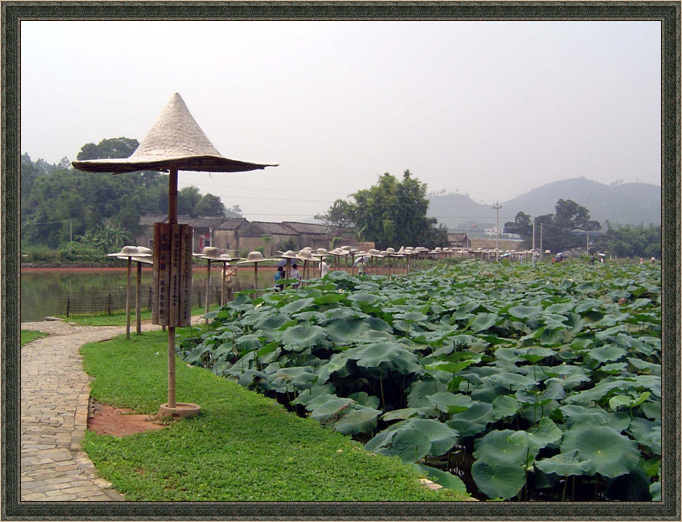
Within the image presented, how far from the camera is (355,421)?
464 cm

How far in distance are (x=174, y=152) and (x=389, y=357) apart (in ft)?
7.92

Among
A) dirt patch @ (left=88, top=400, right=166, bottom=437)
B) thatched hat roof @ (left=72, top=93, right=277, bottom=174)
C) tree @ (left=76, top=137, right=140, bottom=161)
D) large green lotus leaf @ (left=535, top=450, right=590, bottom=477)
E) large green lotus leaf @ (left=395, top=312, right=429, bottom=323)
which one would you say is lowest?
dirt patch @ (left=88, top=400, right=166, bottom=437)

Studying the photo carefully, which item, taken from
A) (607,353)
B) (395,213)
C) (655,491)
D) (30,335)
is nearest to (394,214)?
(395,213)

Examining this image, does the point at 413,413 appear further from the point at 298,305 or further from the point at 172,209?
the point at 298,305

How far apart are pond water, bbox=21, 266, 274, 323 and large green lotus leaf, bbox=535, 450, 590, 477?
43.5 ft

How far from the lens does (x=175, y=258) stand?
486 cm

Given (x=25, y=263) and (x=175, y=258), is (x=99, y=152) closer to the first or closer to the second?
(x=25, y=263)

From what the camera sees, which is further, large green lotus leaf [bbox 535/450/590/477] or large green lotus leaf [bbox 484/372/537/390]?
large green lotus leaf [bbox 484/372/537/390]

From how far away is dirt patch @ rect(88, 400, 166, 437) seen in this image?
4555 millimetres

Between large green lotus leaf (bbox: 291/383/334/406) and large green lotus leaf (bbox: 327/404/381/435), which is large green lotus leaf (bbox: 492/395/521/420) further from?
large green lotus leaf (bbox: 291/383/334/406)

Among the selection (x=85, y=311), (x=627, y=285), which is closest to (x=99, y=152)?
(x=85, y=311)

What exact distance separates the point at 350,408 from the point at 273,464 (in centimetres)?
119

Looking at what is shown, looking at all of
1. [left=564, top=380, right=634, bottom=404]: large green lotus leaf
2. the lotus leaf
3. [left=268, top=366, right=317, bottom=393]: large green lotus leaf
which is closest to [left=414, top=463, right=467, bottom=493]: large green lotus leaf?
the lotus leaf

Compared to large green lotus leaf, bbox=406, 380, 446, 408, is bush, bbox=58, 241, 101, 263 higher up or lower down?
higher up
